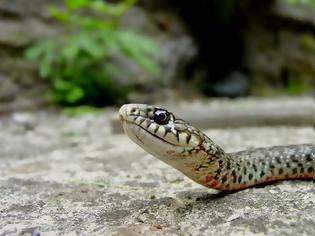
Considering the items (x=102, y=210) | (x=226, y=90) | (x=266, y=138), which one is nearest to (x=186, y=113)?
(x=266, y=138)

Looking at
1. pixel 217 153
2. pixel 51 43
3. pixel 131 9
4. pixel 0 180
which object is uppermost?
pixel 131 9

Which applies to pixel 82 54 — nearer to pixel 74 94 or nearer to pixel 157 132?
pixel 74 94

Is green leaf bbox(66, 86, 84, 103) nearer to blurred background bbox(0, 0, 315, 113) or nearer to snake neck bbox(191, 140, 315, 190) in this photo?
blurred background bbox(0, 0, 315, 113)

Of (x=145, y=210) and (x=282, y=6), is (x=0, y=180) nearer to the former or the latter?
(x=145, y=210)

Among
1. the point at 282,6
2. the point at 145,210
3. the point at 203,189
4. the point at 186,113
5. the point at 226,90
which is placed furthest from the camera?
the point at 282,6

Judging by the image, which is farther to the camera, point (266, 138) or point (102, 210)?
point (266, 138)

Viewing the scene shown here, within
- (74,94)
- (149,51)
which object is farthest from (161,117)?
(149,51)

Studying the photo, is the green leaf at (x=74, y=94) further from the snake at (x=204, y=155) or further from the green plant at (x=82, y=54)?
the snake at (x=204, y=155)

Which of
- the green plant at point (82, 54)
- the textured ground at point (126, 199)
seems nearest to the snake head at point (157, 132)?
the textured ground at point (126, 199)
